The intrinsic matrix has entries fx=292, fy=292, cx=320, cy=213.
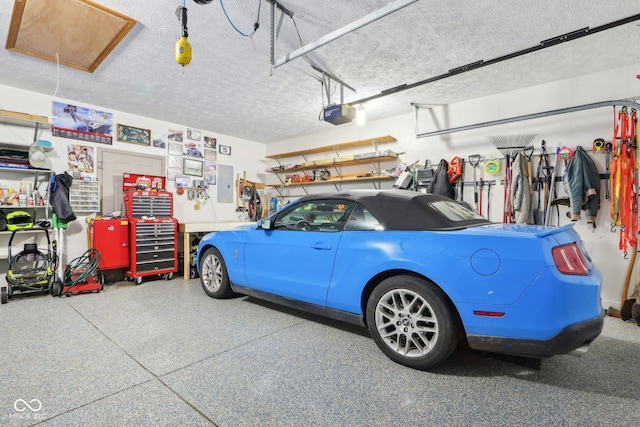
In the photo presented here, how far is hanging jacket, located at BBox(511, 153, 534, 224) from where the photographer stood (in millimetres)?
3672

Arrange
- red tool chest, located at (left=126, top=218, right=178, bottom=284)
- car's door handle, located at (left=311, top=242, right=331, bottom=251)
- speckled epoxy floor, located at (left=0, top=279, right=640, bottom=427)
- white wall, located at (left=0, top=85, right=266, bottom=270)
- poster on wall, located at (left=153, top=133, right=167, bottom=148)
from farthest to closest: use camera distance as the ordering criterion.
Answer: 1. poster on wall, located at (left=153, top=133, right=167, bottom=148)
2. red tool chest, located at (left=126, top=218, right=178, bottom=284)
3. white wall, located at (left=0, top=85, right=266, bottom=270)
4. car's door handle, located at (left=311, top=242, right=331, bottom=251)
5. speckled epoxy floor, located at (left=0, top=279, right=640, bottom=427)

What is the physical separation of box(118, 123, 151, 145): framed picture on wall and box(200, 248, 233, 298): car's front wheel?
2.86m

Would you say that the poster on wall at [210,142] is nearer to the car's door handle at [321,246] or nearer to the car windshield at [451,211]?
the car's door handle at [321,246]

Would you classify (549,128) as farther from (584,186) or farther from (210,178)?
(210,178)

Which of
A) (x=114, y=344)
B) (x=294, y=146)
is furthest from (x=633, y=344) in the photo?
(x=294, y=146)

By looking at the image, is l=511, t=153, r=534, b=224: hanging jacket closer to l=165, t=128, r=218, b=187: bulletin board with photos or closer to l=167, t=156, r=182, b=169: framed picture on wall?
l=165, t=128, r=218, b=187: bulletin board with photos

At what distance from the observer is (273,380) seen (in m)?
1.67

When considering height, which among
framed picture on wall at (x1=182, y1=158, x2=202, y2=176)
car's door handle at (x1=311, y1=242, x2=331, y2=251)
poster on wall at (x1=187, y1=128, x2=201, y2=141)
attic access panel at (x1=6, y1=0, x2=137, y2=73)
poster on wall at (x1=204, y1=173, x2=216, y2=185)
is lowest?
car's door handle at (x1=311, y1=242, x2=331, y2=251)

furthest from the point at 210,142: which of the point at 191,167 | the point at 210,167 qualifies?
the point at 191,167

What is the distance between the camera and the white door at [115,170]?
4.66 m

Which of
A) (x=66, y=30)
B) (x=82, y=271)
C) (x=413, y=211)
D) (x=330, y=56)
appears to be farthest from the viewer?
(x=82, y=271)

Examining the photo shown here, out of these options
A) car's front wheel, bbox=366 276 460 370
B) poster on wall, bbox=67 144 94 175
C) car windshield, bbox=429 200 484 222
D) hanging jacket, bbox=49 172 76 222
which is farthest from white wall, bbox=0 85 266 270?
car windshield, bbox=429 200 484 222

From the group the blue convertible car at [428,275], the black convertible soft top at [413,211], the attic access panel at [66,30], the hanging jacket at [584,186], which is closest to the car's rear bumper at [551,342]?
the blue convertible car at [428,275]

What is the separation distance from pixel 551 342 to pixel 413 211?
1.02 metres
